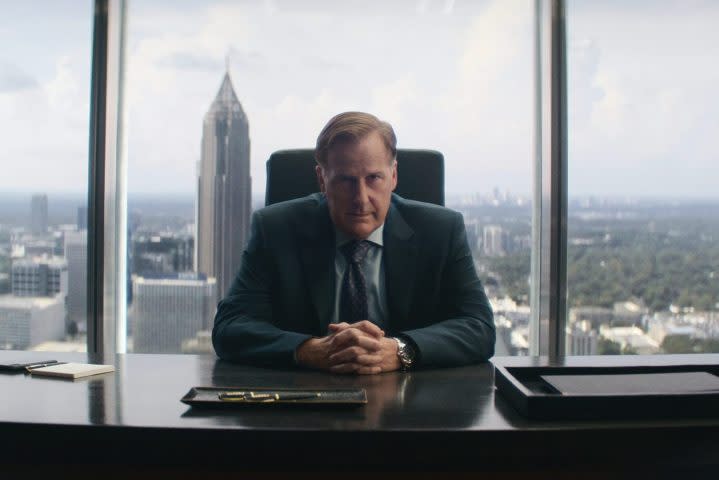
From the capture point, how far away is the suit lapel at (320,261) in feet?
6.34

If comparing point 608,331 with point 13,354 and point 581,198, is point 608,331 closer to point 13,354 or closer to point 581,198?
point 581,198

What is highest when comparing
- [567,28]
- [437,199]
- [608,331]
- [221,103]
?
[567,28]

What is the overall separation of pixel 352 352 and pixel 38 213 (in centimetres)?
228

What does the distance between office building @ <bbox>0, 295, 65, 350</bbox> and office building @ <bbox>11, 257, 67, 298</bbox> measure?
3 cm

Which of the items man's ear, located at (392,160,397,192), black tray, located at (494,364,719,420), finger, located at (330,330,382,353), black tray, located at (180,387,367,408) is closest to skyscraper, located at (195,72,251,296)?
man's ear, located at (392,160,397,192)

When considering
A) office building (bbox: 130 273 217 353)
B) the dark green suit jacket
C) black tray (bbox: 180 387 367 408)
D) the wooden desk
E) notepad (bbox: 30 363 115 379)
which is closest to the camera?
the wooden desk

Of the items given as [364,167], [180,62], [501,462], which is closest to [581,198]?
[364,167]

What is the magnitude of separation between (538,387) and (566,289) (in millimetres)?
1972

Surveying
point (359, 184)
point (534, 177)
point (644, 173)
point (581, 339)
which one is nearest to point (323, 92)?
point (534, 177)

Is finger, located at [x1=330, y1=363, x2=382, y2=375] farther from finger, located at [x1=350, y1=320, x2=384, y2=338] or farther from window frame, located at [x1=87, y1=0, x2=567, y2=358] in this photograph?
window frame, located at [x1=87, y1=0, x2=567, y2=358]

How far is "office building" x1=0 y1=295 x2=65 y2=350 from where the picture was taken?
323cm

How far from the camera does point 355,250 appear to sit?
1982 millimetres

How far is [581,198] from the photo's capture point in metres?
3.12

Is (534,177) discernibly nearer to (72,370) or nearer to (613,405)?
(613,405)
